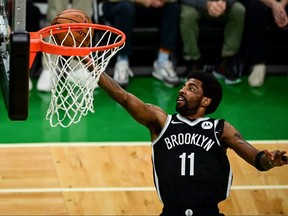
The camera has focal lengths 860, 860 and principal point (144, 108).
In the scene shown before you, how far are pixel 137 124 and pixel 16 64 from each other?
12.4ft

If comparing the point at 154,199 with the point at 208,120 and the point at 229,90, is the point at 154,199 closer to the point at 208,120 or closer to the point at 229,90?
the point at 208,120

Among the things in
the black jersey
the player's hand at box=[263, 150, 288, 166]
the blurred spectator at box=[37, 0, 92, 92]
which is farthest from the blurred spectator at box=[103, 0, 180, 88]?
the player's hand at box=[263, 150, 288, 166]

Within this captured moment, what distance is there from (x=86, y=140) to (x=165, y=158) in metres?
2.26

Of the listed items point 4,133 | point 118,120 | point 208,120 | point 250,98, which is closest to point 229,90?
point 250,98

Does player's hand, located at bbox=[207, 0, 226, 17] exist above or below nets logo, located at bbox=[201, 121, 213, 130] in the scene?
below

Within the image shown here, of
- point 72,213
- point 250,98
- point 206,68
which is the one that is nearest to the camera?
point 72,213

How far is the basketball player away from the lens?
5691 mm

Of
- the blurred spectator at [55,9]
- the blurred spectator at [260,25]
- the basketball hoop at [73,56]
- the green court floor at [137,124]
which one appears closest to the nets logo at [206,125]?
the basketball hoop at [73,56]

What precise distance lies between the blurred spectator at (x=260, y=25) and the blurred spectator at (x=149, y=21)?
808mm

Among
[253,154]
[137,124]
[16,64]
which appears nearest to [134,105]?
[253,154]

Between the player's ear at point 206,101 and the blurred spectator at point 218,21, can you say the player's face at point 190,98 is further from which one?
the blurred spectator at point 218,21

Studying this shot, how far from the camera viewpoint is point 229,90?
9219 mm

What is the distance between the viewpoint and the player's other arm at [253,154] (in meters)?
5.19

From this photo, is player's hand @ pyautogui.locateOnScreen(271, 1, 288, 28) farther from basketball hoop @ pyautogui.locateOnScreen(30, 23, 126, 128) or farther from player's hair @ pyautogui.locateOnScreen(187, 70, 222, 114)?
basketball hoop @ pyautogui.locateOnScreen(30, 23, 126, 128)
